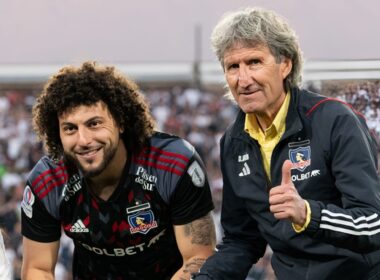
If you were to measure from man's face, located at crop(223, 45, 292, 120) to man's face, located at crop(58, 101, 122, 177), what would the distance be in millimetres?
714

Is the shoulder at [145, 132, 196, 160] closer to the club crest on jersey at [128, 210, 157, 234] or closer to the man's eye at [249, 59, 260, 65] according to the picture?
the club crest on jersey at [128, 210, 157, 234]

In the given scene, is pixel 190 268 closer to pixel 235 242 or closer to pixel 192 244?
pixel 192 244

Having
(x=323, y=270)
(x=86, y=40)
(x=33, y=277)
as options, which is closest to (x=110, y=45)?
(x=86, y=40)

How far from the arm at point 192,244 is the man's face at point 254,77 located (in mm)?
788

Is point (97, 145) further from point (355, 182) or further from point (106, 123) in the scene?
point (355, 182)

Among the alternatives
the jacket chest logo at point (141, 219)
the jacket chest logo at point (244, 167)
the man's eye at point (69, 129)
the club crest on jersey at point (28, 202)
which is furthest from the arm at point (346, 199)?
the club crest on jersey at point (28, 202)

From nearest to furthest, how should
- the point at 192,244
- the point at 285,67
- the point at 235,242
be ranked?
the point at 285,67, the point at 235,242, the point at 192,244

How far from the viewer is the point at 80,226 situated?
4359 millimetres

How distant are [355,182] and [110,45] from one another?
28.3 feet

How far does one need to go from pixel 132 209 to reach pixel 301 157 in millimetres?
1001

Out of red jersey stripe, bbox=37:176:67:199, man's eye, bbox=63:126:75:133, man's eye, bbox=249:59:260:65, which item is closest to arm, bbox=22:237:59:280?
red jersey stripe, bbox=37:176:67:199

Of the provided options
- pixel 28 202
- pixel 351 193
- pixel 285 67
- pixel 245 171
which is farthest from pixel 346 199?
pixel 28 202

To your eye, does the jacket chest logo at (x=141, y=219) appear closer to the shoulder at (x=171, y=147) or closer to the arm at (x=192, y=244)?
the arm at (x=192, y=244)

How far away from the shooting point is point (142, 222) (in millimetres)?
4309
